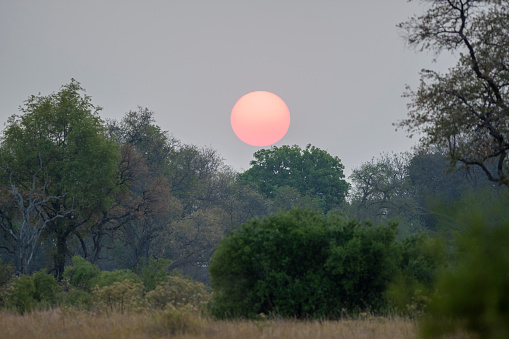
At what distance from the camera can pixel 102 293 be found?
1728cm

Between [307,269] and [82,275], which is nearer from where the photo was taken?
[307,269]

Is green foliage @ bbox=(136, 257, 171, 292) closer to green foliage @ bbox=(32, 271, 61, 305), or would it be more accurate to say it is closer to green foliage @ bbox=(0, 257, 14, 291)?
green foliage @ bbox=(32, 271, 61, 305)

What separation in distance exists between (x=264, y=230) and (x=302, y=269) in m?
1.51

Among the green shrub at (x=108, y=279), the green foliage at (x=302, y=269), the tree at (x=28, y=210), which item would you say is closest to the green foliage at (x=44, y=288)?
the green shrub at (x=108, y=279)

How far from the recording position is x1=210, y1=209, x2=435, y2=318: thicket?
13484 mm

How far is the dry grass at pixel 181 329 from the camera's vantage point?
909 cm

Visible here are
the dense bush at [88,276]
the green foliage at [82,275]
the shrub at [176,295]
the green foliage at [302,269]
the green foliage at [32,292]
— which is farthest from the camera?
the green foliage at [82,275]

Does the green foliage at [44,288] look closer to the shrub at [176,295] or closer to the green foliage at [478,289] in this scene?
the shrub at [176,295]

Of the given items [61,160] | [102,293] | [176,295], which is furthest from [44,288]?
[61,160]

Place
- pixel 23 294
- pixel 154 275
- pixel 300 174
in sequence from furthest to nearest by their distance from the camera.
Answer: pixel 300 174
pixel 154 275
pixel 23 294

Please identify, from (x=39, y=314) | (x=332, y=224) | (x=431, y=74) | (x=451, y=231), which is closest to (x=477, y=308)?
(x=451, y=231)

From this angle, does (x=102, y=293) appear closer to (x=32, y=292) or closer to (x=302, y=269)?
(x=32, y=292)

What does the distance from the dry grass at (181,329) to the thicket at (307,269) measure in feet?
7.95

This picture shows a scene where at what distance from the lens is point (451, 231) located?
24.2 feet
